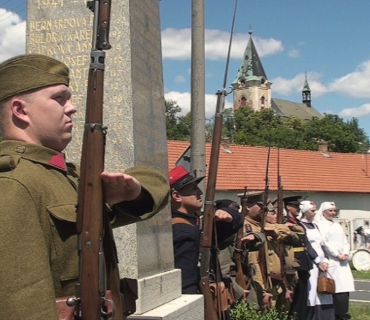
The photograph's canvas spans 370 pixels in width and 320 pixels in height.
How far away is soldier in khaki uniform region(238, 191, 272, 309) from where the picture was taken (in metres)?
6.72

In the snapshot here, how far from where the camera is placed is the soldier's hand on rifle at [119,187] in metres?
1.83

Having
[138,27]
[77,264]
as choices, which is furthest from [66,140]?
[138,27]

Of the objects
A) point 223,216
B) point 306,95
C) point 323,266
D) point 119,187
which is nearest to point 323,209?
point 323,266

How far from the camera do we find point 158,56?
15.0ft

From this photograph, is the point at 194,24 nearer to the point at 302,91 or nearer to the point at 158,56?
the point at 158,56

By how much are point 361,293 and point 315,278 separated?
6.74 m

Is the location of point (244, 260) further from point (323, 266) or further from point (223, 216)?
point (323, 266)

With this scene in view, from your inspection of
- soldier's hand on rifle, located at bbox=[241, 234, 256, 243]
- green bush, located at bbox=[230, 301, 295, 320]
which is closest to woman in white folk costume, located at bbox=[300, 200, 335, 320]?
green bush, located at bbox=[230, 301, 295, 320]

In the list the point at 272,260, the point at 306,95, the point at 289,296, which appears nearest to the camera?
the point at 272,260

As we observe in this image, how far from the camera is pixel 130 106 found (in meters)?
3.91

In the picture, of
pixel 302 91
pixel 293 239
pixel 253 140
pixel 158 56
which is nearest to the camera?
pixel 158 56

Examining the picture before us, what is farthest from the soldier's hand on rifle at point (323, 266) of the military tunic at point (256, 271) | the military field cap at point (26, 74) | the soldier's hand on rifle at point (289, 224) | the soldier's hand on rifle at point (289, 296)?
the military field cap at point (26, 74)

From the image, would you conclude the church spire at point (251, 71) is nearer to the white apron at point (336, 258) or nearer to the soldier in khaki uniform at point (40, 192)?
the white apron at point (336, 258)

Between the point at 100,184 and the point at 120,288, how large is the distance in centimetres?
43
